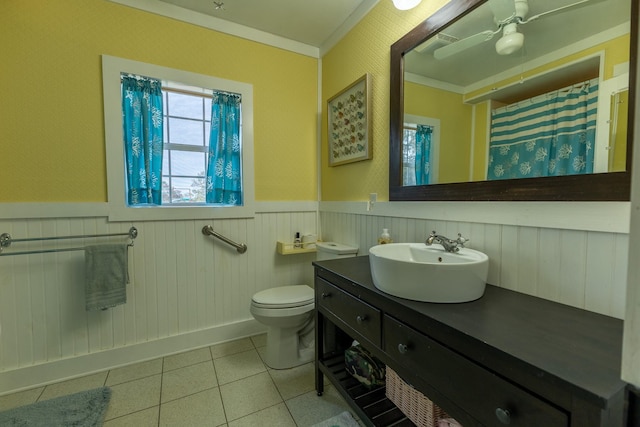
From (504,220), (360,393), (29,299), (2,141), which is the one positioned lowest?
(360,393)

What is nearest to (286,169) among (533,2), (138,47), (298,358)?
(138,47)

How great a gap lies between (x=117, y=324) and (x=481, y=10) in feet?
8.85

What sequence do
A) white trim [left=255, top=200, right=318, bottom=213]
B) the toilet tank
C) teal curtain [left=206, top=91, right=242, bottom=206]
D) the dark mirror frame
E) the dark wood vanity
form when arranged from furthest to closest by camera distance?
white trim [left=255, top=200, right=318, bottom=213] < teal curtain [left=206, top=91, right=242, bottom=206] < the toilet tank < the dark mirror frame < the dark wood vanity

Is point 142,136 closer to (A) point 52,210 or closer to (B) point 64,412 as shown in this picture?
(A) point 52,210

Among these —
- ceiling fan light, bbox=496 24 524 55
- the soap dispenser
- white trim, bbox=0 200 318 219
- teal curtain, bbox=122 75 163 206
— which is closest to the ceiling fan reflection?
ceiling fan light, bbox=496 24 524 55

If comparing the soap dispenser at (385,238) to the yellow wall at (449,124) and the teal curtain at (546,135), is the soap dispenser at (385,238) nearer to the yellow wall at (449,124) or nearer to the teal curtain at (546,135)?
the yellow wall at (449,124)

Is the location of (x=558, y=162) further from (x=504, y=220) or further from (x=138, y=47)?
(x=138, y=47)

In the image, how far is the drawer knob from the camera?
25.2 inches

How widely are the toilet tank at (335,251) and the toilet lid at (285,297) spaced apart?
30 cm

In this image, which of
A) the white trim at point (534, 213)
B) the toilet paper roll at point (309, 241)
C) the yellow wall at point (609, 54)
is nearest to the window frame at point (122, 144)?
the toilet paper roll at point (309, 241)

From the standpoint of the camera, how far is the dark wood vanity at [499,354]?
54 cm

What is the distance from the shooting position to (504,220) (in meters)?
1.10

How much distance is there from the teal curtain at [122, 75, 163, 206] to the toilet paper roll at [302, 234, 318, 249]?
117cm

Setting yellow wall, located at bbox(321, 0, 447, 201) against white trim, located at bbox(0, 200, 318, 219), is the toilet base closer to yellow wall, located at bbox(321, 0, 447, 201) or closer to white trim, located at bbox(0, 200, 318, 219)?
yellow wall, located at bbox(321, 0, 447, 201)
